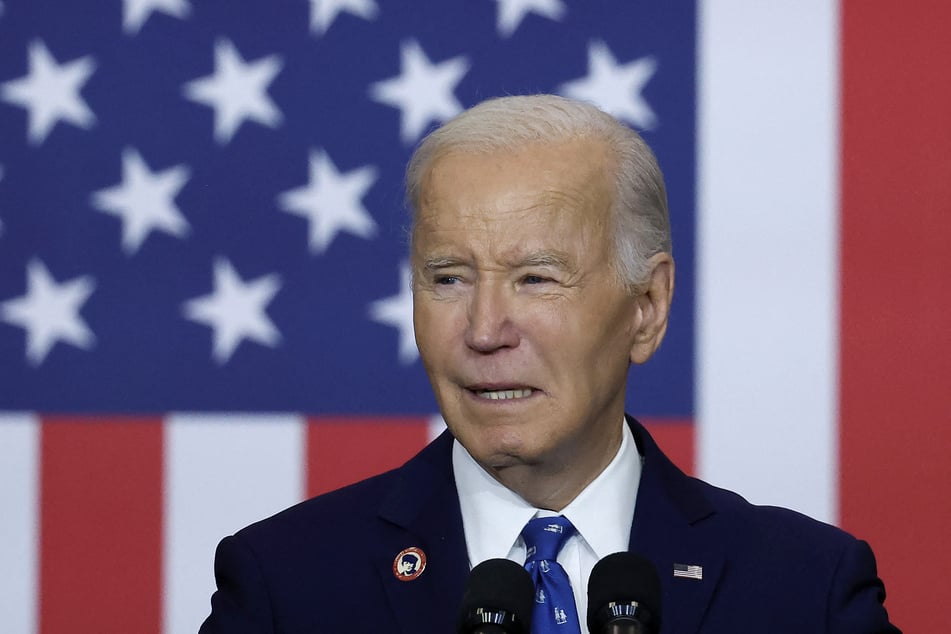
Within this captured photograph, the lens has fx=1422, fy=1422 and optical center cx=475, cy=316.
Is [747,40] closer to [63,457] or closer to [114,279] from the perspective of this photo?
[114,279]

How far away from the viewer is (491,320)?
1.68 m

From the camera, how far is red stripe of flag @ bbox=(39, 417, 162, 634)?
2.64m

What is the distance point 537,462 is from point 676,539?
0.22 metres

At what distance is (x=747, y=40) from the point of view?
2.62 m

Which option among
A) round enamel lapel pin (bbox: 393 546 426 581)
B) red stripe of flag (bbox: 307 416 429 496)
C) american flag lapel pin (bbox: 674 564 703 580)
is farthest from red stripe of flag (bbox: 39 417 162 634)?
american flag lapel pin (bbox: 674 564 703 580)

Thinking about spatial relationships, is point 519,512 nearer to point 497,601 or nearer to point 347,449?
point 497,601

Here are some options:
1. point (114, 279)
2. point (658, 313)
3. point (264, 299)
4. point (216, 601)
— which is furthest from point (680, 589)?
point (114, 279)

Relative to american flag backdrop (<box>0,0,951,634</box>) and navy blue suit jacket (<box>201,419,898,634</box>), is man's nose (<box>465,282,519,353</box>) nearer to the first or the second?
navy blue suit jacket (<box>201,419,898,634</box>)

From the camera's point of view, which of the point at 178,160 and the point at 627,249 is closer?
the point at 627,249

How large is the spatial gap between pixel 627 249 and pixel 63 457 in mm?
1337

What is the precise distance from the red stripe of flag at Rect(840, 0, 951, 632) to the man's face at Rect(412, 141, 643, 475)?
0.95m

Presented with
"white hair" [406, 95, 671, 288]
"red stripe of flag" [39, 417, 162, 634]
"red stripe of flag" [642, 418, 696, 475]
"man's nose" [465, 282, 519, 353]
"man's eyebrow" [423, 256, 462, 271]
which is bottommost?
"red stripe of flag" [39, 417, 162, 634]

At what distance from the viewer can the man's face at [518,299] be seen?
5.57 ft

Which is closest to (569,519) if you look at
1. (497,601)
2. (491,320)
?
(491,320)
